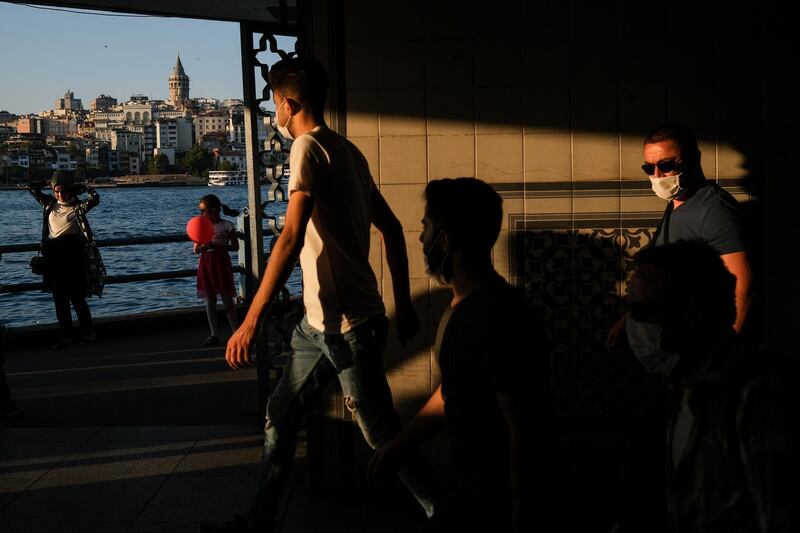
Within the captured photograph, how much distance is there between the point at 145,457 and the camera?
20.1ft

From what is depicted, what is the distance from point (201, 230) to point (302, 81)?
6.41 meters

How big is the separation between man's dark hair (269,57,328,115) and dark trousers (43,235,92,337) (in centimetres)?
673

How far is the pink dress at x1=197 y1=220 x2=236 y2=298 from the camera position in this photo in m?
10.3

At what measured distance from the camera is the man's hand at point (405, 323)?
4.15 m

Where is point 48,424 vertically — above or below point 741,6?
below

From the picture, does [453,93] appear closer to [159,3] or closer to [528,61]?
[528,61]

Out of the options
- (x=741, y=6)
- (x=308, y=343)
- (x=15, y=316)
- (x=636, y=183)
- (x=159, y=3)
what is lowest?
(x=15, y=316)

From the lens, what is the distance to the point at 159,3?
28.8ft

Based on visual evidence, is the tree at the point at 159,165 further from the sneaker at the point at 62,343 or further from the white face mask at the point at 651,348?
the white face mask at the point at 651,348

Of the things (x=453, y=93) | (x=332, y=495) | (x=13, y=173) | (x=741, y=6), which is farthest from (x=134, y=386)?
(x=13, y=173)

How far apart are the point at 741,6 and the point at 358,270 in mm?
2317

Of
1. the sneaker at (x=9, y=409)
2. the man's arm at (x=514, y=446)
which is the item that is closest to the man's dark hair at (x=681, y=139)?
the man's arm at (x=514, y=446)

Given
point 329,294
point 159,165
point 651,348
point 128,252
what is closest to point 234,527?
point 329,294

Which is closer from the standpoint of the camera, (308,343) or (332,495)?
(308,343)
